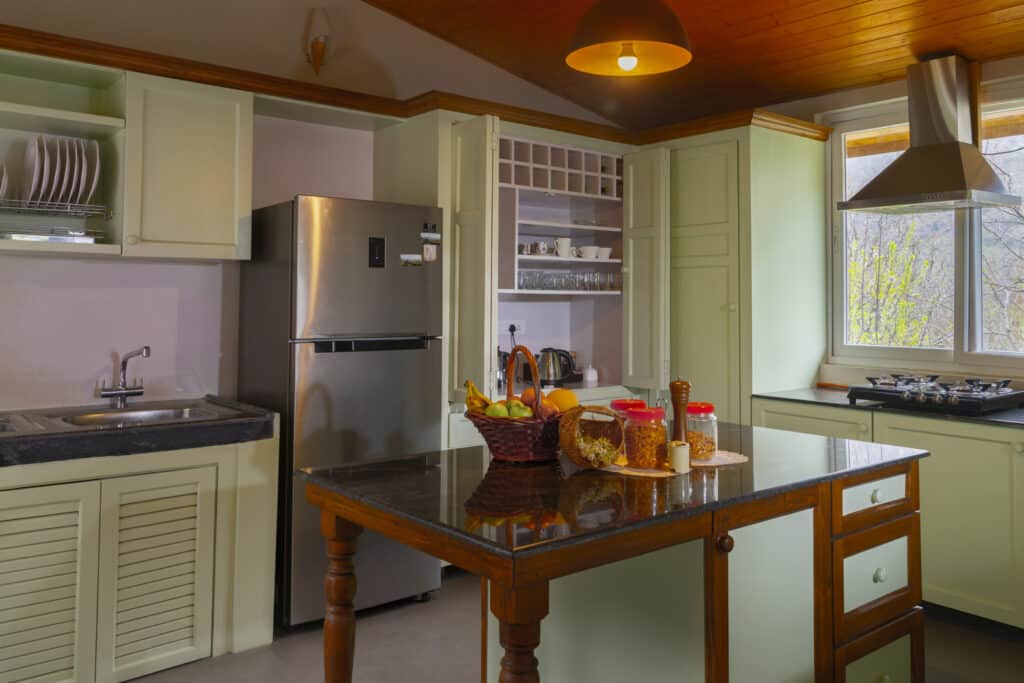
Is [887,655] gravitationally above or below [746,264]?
below

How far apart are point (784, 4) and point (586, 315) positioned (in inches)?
78.0

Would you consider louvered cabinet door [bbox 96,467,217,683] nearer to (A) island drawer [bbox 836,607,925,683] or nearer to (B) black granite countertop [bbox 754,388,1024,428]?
(A) island drawer [bbox 836,607,925,683]

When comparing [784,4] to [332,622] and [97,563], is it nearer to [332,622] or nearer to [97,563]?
[332,622]

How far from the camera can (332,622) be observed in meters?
2.11

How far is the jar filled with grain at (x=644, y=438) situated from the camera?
7.04ft

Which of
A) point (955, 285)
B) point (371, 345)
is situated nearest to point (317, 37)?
point (371, 345)

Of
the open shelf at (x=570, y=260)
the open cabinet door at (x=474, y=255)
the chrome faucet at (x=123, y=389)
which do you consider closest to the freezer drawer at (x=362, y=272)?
the open cabinet door at (x=474, y=255)

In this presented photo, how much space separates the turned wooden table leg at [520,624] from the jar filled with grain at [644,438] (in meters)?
0.67

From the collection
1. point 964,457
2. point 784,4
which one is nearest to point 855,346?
point 964,457

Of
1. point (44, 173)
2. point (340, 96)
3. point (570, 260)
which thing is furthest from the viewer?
point (570, 260)

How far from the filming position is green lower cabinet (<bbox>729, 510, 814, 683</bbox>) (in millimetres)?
1944

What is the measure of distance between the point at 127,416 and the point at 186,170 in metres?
1.04

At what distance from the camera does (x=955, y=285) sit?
13.1 feet

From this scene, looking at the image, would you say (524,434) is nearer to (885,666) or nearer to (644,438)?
(644,438)
